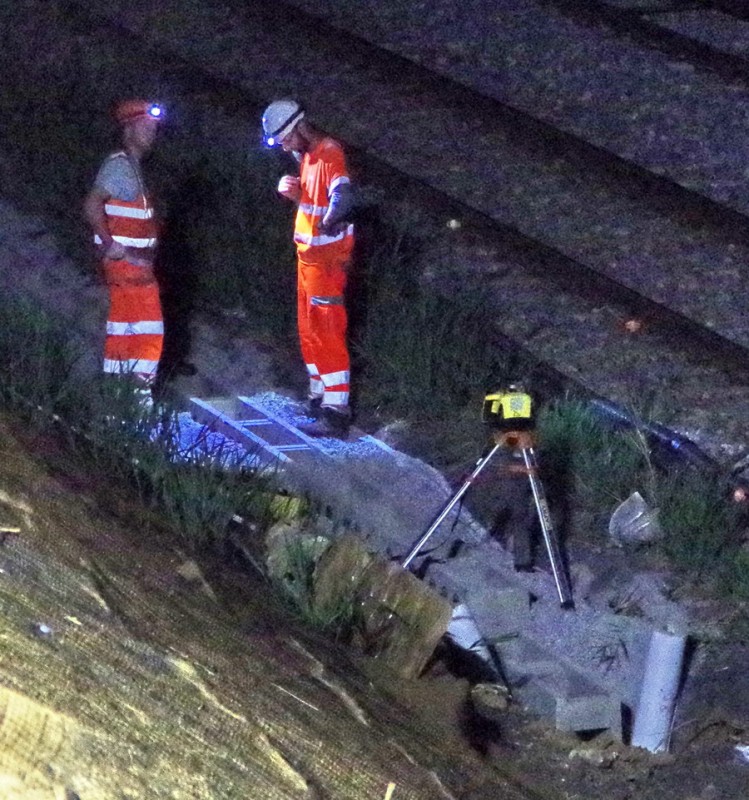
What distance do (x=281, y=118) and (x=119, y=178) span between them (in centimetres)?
80

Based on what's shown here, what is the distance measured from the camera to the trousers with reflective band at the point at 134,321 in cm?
736

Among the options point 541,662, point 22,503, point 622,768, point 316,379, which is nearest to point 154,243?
point 316,379

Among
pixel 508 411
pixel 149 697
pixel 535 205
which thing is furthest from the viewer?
pixel 535 205

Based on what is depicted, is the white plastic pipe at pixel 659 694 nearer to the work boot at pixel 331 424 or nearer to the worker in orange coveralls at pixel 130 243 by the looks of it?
the work boot at pixel 331 424

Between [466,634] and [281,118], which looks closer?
[466,634]

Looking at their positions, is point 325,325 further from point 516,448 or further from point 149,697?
point 149,697

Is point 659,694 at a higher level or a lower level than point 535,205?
lower

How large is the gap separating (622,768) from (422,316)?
2910mm

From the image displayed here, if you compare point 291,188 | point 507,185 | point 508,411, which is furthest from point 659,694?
point 507,185

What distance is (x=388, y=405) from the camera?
25.3ft

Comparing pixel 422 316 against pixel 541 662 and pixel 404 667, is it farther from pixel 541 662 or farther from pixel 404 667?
pixel 404 667

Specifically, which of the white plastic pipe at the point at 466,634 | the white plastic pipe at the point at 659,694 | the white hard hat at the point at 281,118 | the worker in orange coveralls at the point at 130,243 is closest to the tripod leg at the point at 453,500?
the white plastic pipe at the point at 466,634

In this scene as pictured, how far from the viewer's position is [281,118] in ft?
23.2

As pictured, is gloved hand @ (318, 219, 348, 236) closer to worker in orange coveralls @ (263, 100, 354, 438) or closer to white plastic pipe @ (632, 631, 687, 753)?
worker in orange coveralls @ (263, 100, 354, 438)
